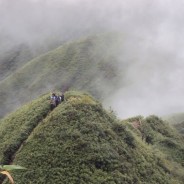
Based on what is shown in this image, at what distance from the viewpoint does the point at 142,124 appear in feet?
174

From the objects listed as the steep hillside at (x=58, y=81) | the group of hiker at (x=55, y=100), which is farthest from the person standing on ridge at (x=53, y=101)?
the steep hillside at (x=58, y=81)

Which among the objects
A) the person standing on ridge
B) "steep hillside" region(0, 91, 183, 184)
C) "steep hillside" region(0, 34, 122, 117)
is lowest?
"steep hillside" region(0, 91, 183, 184)

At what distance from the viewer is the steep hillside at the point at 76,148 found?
33.2m

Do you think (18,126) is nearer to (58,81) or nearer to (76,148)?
(76,148)

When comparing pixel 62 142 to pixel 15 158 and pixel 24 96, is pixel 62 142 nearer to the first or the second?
pixel 15 158

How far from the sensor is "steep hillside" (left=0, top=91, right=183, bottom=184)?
33.2 meters

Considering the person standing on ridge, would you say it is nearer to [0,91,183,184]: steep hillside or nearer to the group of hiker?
the group of hiker

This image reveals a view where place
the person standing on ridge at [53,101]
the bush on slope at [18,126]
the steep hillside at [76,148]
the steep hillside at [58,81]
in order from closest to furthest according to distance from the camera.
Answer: the steep hillside at [76,148], the bush on slope at [18,126], the person standing on ridge at [53,101], the steep hillside at [58,81]

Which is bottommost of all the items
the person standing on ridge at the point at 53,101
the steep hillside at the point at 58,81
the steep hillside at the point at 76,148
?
the steep hillside at the point at 76,148

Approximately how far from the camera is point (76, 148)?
34.6 meters

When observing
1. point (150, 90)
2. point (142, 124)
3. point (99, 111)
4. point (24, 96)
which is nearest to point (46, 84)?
point (24, 96)

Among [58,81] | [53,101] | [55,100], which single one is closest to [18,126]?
[53,101]

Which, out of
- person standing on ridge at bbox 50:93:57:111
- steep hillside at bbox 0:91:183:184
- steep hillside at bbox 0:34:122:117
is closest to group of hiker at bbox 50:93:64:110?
person standing on ridge at bbox 50:93:57:111

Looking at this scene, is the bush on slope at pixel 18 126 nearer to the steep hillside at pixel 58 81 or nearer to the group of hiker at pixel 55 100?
the group of hiker at pixel 55 100
